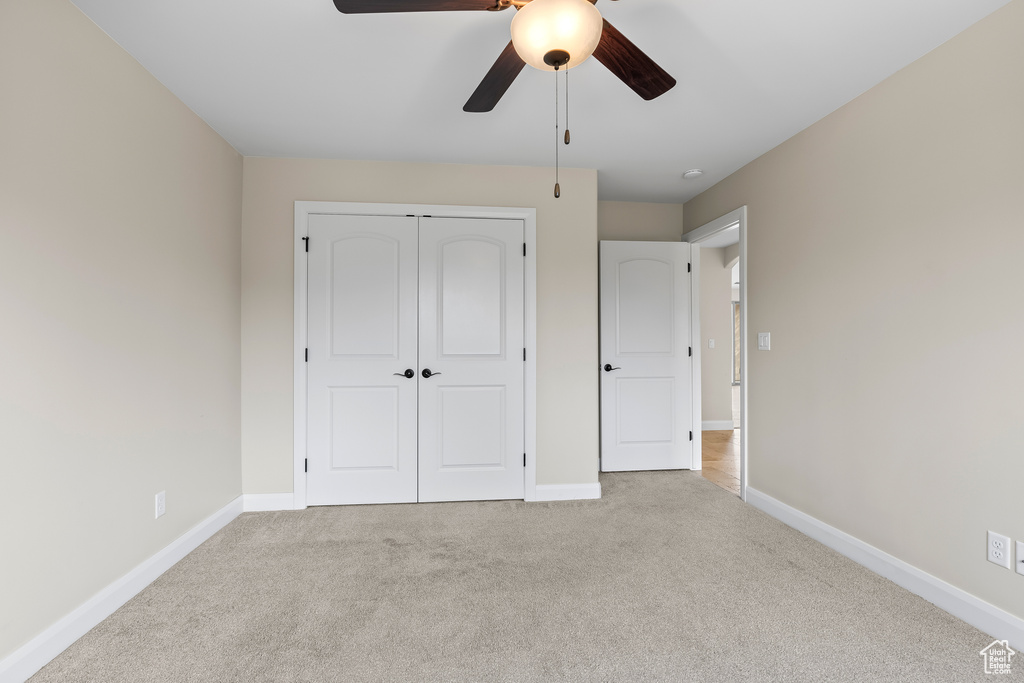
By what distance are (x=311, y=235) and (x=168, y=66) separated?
1.19 m

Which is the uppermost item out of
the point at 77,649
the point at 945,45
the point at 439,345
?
the point at 945,45

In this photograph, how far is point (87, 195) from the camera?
6.15 ft

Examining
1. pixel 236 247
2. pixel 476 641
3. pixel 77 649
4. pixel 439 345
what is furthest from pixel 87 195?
pixel 476 641

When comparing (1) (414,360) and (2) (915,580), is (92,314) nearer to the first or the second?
(1) (414,360)

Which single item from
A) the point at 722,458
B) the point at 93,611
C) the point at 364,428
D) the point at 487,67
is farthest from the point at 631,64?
the point at 722,458

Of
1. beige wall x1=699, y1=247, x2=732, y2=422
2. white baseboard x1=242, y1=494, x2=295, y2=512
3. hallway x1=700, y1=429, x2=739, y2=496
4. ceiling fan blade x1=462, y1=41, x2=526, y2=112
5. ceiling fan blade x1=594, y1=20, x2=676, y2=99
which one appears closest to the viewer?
ceiling fan blade x1=594, y1=20, x2=676, y2=99

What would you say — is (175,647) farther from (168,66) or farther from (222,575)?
(168,66)

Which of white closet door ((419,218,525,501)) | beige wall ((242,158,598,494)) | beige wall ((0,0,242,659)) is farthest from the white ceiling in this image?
white closet door ((419,218,525,501))

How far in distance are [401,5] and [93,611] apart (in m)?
2.47

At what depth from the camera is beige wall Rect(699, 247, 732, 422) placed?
5945mm

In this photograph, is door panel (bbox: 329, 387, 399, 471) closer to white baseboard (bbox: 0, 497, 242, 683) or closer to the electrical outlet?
white baseboard (bbox: 0, 497, 242, 683)

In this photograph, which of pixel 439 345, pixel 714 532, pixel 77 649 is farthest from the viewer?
pixel 439 345

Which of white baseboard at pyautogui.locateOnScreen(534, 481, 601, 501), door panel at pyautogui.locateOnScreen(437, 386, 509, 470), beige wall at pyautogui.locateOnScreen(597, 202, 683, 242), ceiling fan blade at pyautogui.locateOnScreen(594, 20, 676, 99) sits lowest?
white baseboard at pyautogui.locateOnScreen(534, 481, 601, 501)

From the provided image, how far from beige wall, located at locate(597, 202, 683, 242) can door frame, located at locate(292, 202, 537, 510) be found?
119cm
